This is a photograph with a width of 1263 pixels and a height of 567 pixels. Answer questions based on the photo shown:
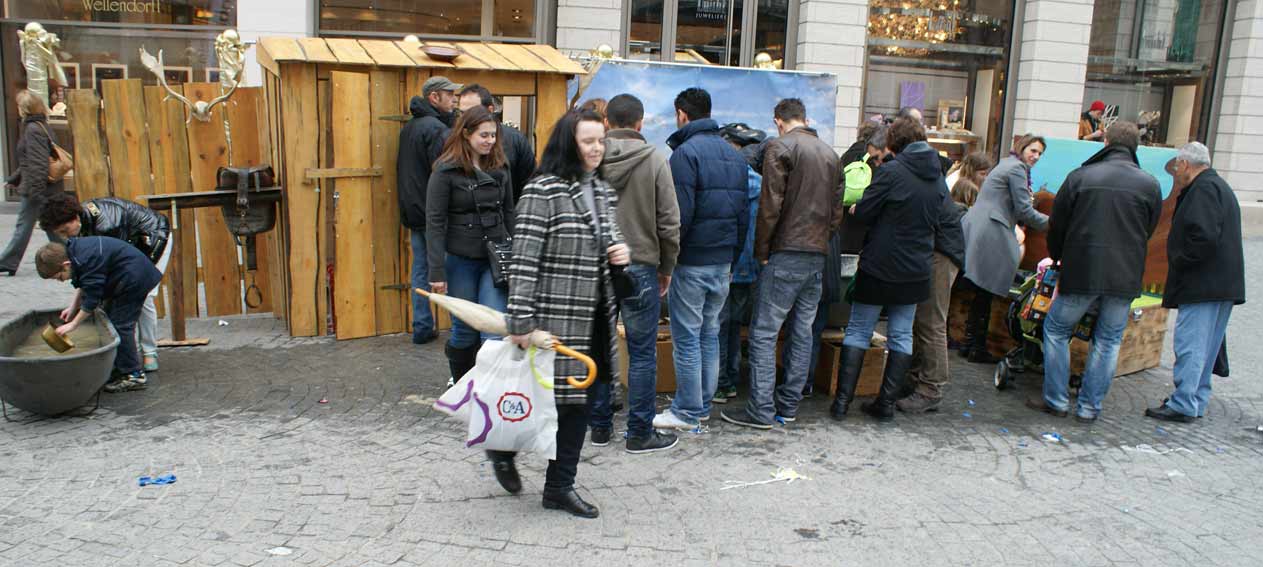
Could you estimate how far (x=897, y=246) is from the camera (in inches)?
211

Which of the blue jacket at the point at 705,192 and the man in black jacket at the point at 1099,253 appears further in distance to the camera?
the man in black jacket at the point at 1099,253

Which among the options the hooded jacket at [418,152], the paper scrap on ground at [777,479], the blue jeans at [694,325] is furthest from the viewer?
the hooded jacket at [418,152]

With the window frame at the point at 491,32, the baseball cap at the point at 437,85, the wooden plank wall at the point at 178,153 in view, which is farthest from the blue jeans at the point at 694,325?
the window frame at the point at 491,32

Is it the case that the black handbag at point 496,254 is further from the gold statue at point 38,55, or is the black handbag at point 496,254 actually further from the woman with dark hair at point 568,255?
the gold statue at point 38,55

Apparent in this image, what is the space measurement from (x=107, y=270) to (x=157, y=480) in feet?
5.12

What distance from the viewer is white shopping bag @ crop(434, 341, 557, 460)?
151 inches

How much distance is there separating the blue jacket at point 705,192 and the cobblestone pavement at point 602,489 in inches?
43.0

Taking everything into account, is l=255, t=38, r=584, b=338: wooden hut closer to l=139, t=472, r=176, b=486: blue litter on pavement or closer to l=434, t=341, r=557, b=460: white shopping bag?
l=139, t=472, r=176, b=486: blue litter on pavement

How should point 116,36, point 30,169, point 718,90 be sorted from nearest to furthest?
point 30,169 < point 718,90 < point 116,36

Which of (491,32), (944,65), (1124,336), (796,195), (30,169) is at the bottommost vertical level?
(1124,336)

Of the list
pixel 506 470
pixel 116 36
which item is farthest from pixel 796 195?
pixel 116 36

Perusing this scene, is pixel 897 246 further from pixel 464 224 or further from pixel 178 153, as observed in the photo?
pixel 178 153

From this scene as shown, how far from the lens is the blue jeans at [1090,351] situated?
5691 millimetres

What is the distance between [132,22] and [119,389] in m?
8.67
